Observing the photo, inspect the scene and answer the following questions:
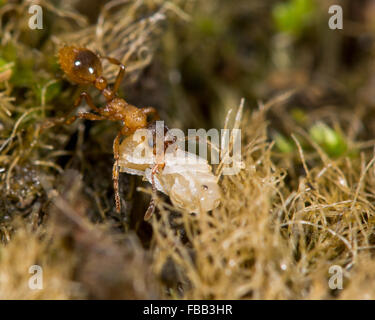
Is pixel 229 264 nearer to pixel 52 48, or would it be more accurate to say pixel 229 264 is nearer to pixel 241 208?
pixel 241 208

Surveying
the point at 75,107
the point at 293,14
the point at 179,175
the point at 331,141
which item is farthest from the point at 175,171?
the point at 293,14

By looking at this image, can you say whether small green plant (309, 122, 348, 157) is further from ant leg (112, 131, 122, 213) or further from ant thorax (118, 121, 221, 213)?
ant leg (112, 131, 122, 213)

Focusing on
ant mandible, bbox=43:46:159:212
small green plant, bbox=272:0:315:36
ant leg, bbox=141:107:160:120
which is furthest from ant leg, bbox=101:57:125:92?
small green plant, bbox=272:0:315:36

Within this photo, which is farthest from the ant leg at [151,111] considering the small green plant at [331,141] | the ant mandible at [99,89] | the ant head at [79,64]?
the small green plant at [331,141]

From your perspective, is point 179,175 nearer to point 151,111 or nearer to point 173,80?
point 151,111

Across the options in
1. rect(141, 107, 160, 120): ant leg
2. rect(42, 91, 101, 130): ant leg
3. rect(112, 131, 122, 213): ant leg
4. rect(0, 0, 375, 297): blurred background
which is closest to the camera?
rect(112, 131, 122, 213): ant leg

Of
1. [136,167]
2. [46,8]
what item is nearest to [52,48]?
[46,8]
